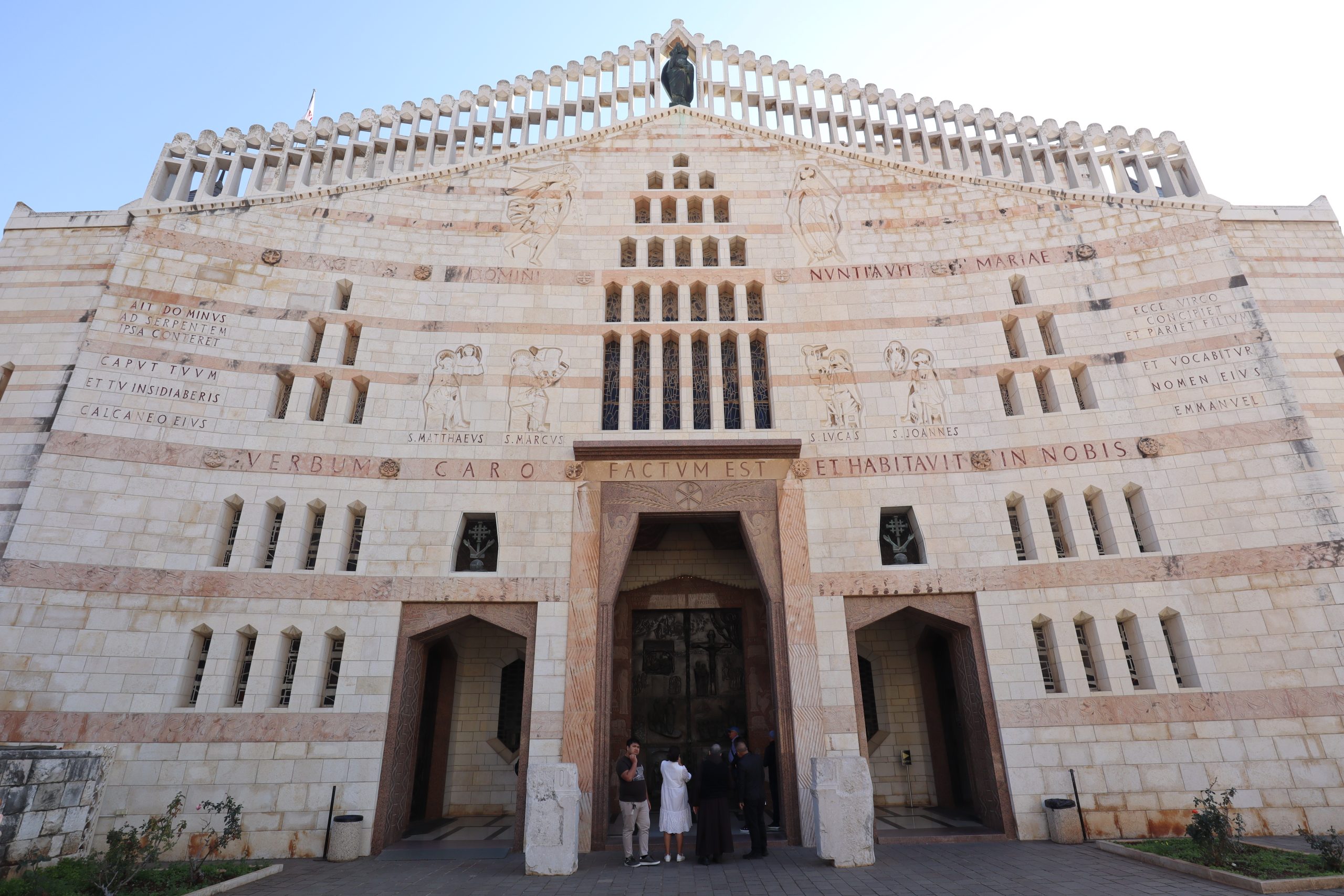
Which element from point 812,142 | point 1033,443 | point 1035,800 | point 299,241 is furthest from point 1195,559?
point 299,241

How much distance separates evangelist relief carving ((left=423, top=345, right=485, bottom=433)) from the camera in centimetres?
1570

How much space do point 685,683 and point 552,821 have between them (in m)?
6.36

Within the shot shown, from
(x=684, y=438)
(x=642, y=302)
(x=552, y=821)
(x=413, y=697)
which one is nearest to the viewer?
(x=552, y=821)

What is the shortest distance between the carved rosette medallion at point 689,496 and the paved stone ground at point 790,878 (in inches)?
261

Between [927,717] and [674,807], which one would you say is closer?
[674,807]

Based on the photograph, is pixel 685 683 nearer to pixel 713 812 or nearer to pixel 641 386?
pixel 713 812

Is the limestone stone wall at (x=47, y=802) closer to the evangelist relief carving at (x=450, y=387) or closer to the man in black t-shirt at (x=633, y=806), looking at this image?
the man in black t-shirt at (x=633, y=806)

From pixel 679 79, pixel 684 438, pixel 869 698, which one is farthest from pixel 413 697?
pixel 679 79

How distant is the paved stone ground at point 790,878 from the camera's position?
9461 mm

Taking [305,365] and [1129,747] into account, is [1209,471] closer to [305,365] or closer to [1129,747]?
[1129,747]

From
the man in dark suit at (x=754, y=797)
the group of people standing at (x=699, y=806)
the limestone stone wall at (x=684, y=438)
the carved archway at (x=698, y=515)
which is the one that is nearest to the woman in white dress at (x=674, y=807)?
the group of people standing at (x=699, y=806)

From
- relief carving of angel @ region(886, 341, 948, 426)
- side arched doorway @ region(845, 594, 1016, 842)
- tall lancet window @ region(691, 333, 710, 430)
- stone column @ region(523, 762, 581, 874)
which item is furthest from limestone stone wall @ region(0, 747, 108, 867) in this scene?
relief carving of angel @ region(886, 341, 948, 426)

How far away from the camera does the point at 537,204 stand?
18.4 meters

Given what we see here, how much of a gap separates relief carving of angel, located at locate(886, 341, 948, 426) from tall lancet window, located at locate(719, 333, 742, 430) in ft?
11.8
